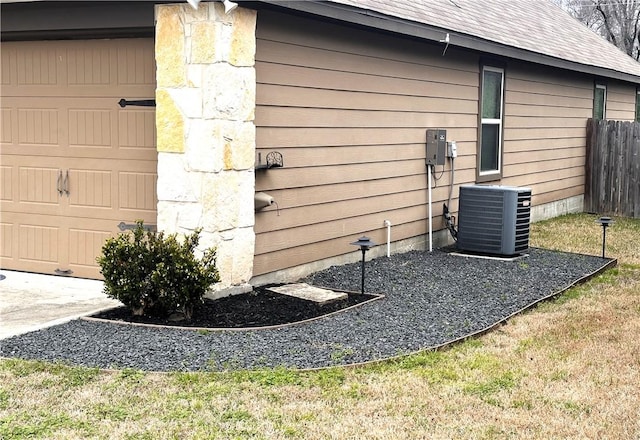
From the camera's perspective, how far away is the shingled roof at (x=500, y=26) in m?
8.25

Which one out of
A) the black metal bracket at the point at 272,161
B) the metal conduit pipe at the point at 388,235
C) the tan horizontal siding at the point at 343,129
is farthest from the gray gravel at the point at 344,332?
the black metal bracket at the point at 272,161

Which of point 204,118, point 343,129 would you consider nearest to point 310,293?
point 204,118

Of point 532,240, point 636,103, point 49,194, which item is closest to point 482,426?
point 49,194

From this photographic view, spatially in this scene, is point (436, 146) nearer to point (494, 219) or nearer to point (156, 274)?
point (494, 219)

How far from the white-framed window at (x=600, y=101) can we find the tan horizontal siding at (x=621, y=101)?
0.19 metres

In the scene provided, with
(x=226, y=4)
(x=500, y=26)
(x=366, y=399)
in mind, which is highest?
(x=500, y=26)

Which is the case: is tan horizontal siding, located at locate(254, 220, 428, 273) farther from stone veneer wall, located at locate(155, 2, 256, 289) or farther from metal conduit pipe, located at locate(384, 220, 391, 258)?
stone veneer wall, located at locate(155, 2, 256, 289)

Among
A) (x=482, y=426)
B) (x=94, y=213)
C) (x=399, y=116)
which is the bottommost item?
(x=482, y=426)

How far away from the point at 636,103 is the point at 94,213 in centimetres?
1433

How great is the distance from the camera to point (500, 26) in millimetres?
12188

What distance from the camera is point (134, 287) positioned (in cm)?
617

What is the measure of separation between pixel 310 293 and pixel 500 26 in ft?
21.7

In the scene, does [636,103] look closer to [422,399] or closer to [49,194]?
[49,194]

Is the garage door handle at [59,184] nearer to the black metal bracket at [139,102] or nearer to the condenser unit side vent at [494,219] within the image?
the black metal bracket at [139,102]
